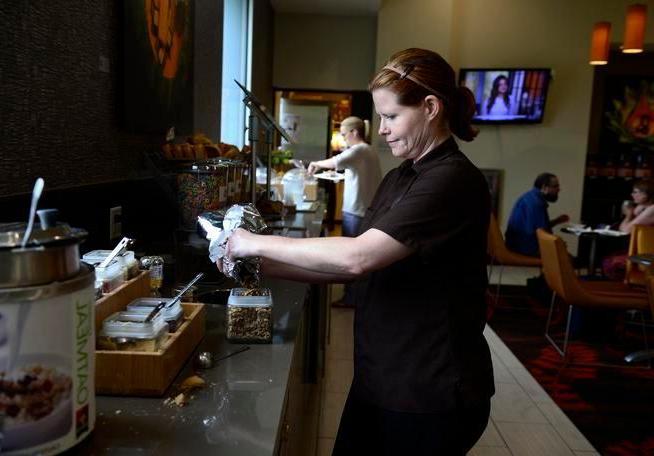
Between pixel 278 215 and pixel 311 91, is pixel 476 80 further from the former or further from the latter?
pixel 278 215

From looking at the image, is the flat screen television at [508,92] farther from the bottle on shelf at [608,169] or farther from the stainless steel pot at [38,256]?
the stainless steel pot at [38,256]

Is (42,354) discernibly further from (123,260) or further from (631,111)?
(631,111)

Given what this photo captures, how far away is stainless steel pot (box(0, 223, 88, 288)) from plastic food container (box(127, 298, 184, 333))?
384 millimetres

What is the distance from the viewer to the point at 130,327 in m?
1.07

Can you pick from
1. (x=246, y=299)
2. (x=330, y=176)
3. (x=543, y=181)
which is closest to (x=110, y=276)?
(x=246, y=299)

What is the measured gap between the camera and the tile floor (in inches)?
114

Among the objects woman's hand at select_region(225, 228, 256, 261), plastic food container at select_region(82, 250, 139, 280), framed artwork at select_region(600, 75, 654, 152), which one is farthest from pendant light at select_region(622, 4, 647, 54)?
plastic food container at select_region(82, 250, 139, 280)

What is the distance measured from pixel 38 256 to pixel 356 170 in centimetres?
451

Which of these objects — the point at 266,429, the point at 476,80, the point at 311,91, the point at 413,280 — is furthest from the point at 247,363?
the point at 311,91

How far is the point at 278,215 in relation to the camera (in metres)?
3.03

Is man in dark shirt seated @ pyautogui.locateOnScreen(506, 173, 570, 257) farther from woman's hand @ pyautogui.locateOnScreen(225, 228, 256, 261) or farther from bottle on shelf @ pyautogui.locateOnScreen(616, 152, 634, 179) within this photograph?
woman's hand @ pyautogui.locateOnScreen(225, 228, 256, 261)

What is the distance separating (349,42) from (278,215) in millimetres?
6022

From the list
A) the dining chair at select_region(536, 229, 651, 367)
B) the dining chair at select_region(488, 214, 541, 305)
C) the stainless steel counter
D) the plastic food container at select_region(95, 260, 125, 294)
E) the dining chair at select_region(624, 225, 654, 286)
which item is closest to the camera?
the stainless steel counter

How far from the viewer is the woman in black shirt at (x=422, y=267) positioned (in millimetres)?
1238
